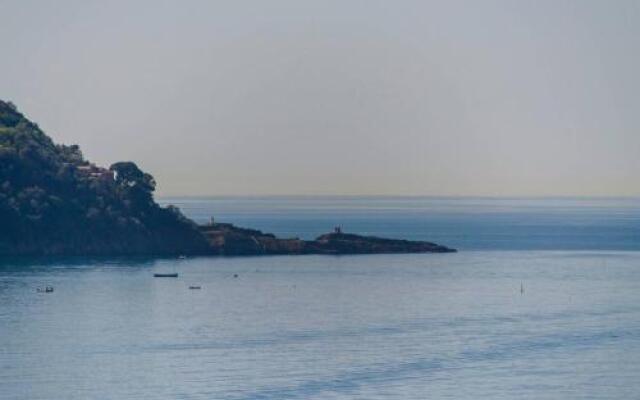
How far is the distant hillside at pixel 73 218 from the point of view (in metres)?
189

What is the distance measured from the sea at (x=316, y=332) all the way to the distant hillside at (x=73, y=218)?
402 inches

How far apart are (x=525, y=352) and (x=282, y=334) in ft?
62.4

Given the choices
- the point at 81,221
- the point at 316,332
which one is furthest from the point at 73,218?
the point at 316,332

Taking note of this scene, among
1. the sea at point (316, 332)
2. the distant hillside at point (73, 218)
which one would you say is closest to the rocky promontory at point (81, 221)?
the distant hillside at point (73, 218)

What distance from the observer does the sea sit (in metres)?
89.0

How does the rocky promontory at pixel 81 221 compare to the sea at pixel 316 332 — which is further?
the rocky promontory at pixel 81 221

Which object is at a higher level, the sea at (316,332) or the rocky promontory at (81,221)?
the rocky promontory at (81,221)

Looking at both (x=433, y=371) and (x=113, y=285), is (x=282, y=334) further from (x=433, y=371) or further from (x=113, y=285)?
(x=113, y=285)

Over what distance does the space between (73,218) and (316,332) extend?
86.4m

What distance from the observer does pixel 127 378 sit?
3568 inches

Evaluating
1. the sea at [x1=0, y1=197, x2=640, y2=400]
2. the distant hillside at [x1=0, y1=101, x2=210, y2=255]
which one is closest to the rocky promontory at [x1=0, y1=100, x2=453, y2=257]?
the distant hillside at [x1=0, y1=101, x2=210, y2=255]

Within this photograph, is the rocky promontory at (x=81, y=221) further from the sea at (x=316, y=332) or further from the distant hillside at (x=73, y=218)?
the sea at (x=316, y=332)

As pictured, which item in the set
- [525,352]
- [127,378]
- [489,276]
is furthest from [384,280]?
[127,378]

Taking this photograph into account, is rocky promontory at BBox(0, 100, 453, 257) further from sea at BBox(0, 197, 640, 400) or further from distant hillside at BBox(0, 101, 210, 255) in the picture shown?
sea at BBox(0, 197, 640, 400)
